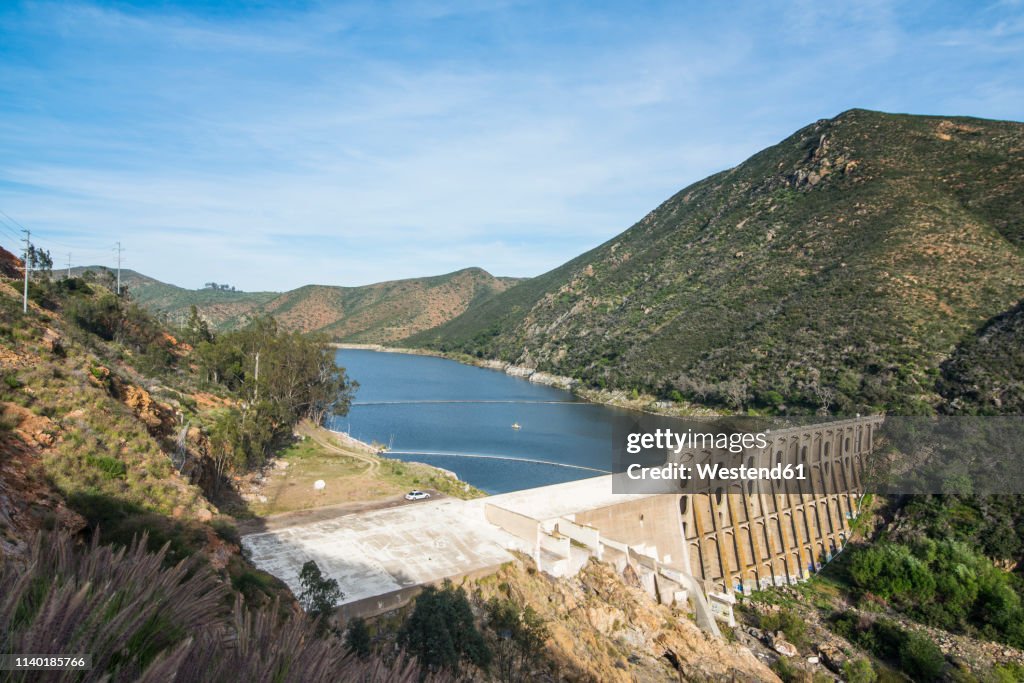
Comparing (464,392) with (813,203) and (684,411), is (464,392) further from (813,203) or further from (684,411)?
(813,203)

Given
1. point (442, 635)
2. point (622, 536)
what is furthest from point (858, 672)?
point (442, 635)

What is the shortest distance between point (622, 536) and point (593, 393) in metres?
54.7

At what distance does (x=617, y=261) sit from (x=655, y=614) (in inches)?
4142

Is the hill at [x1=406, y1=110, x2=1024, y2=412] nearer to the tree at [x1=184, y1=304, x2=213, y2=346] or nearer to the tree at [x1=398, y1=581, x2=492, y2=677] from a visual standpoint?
the tree at [x1=398, y1=581, x2=492, y2=677]

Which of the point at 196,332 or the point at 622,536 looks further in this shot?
the point at 196,332

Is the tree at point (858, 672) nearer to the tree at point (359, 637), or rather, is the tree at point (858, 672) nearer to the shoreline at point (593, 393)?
the tree at point (359, 637)

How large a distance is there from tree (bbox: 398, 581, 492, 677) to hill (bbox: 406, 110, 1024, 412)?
42.4 meters

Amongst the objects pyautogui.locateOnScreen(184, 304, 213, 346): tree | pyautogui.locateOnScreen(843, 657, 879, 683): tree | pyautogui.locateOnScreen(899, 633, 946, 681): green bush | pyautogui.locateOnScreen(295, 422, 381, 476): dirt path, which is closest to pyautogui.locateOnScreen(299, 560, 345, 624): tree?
pyautogui.locateOnScreen(295, 422, 381, 476): dirt path

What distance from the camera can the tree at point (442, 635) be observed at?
11938 mm

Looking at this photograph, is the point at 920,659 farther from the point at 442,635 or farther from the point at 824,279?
the point at 824,279

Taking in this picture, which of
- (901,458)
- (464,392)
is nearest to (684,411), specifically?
(901,458)

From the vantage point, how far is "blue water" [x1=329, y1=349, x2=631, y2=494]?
1785 inches

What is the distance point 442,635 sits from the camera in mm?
12281

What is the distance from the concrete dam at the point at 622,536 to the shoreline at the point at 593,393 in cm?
2361
